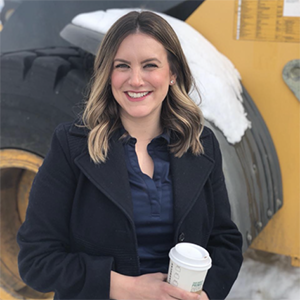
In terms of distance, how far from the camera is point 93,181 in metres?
1.25

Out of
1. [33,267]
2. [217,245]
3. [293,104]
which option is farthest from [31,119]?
[293,104]

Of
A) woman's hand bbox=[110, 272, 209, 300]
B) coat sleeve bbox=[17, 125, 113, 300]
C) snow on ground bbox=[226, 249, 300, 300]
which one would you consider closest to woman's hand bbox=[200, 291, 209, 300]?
woman's hand bbox=[110, 272, 209, 300]

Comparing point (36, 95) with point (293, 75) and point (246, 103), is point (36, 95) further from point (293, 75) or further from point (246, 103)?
point (293, 75)

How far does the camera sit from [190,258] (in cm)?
113

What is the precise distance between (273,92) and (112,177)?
3.46 feet

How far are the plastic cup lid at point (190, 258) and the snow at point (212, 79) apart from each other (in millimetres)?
748

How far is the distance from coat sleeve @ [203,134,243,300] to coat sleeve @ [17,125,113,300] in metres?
0.36

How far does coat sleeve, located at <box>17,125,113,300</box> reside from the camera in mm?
1238

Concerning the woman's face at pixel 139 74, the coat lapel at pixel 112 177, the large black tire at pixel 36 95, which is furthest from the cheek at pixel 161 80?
the large black tire at pixel 36 95

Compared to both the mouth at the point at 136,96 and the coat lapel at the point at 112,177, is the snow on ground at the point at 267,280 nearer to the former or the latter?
the coat lapel at the point at 112,177

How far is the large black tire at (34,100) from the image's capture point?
6.40ft

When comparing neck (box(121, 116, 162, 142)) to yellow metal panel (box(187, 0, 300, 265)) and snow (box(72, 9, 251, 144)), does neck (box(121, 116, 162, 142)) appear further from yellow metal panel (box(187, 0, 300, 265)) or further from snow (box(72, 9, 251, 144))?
yellow metal panel (box(187, 0, 300, 265))

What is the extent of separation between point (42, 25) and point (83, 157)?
1.58 m

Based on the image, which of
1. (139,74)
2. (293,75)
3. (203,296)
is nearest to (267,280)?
(293,75)
